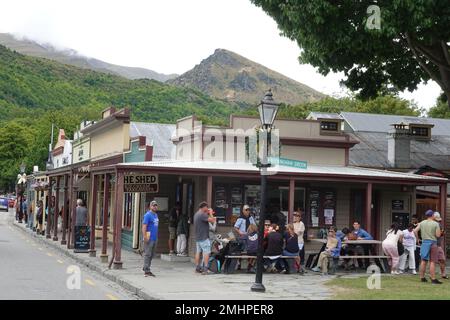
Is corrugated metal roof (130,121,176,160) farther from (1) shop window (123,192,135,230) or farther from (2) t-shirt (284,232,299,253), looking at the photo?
(2) t-shirt (284,232,299,253)

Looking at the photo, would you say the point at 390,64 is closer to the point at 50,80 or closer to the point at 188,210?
the point at 188,210

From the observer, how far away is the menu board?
23.4 meters

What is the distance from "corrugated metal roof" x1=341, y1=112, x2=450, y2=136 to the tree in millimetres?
9478

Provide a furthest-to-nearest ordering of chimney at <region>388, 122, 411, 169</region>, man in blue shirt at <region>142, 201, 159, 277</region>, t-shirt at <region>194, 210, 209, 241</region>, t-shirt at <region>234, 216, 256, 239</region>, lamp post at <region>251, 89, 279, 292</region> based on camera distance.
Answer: chimney at <region>388, 122, 411, 169</region>, t-shirt at <region>234, 216, 256, 239</region>, t-shirt at <region>194, 210, 209, 241</region>, man in blue shirt at <region>142, 201, 159, 277</region>, lamp post at <region>251, 89, 279, 292</region>

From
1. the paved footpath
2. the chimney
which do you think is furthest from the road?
the chimney

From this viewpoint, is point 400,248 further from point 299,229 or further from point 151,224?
point 151,224

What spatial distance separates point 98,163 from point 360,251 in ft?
49.4

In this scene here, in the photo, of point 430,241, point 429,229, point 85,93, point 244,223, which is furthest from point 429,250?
point 85,93

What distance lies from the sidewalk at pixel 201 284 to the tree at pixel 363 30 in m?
7.06

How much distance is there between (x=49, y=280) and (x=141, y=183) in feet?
14.8

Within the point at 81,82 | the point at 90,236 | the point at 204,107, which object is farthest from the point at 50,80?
the point at 90,236

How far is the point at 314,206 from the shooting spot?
23422 millimetres

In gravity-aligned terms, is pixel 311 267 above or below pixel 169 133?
below

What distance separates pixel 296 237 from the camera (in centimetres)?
1891
